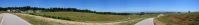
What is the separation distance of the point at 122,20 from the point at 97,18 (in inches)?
194

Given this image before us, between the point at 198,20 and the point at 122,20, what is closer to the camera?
the point at 198,20

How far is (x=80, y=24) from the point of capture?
24.9 m

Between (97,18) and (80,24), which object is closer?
(80,24)

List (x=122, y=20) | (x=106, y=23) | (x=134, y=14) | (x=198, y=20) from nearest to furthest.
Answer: (x=198, y=20) → (x=106, y=23) → (x=122, y=20) → (x=134, y=14)

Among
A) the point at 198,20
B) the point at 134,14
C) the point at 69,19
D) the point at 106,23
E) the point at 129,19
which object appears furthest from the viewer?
the point at 134,14

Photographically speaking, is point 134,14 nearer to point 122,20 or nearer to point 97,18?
point 122,20

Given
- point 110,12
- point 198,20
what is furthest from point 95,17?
point 198,20

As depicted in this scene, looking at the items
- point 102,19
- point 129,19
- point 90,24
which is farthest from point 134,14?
point 90,24

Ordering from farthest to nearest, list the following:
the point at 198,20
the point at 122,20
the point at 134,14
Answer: the point at 134,14 < the point at 122,20 < the point at 198,20

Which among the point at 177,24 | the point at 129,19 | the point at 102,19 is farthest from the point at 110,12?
the point at 177,24

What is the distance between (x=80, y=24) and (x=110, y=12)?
10502 millimetres

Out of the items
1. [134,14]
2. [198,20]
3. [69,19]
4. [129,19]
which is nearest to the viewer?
[198,20]

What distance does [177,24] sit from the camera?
27.7 m

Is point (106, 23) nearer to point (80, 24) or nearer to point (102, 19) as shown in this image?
point (102, 19)
